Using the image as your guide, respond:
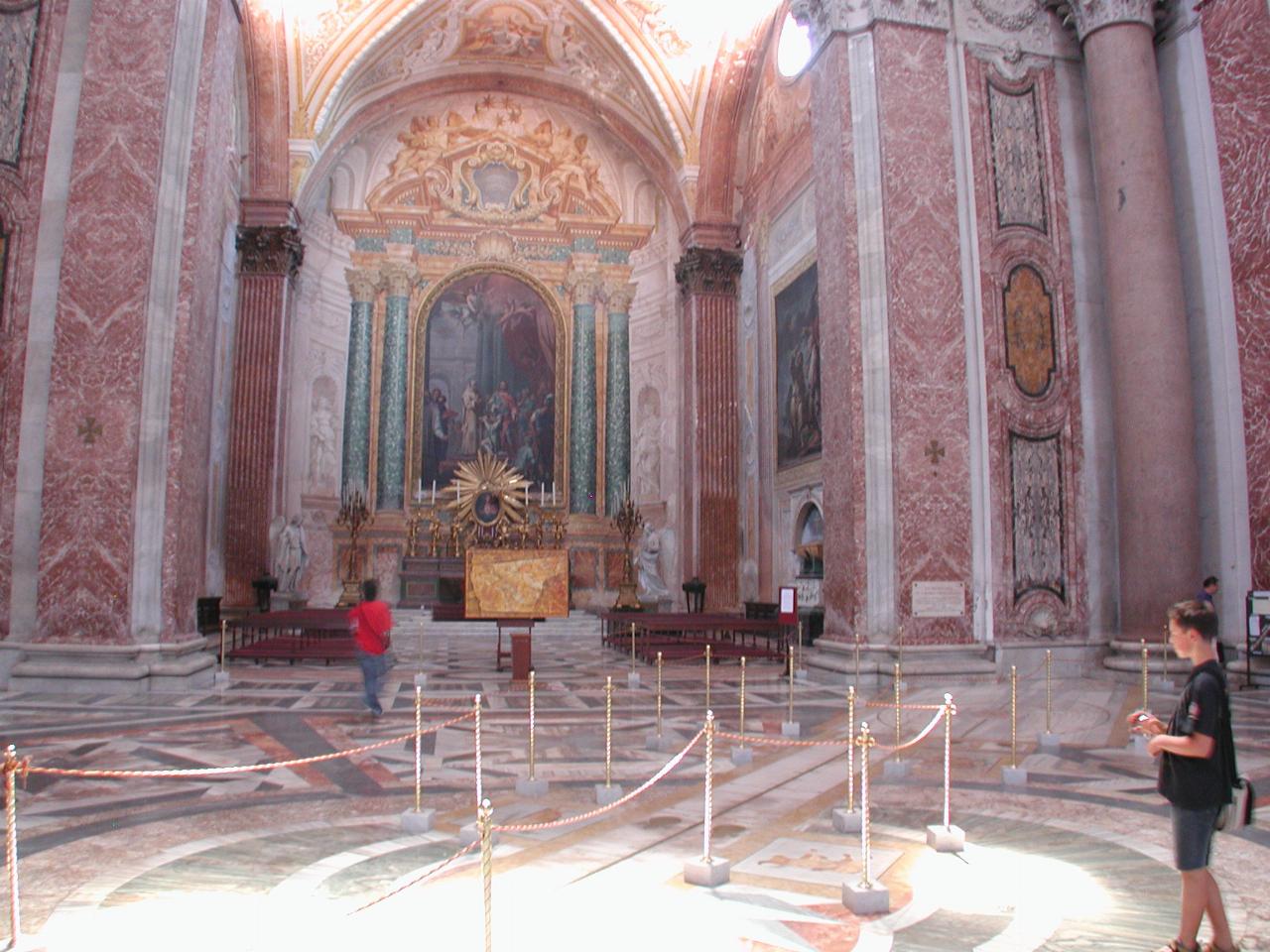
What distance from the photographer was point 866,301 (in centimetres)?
1128

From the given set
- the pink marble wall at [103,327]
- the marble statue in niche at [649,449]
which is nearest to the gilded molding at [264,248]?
the marble statue in niche at [649,449]

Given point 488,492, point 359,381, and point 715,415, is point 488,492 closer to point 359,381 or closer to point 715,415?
point 359,381

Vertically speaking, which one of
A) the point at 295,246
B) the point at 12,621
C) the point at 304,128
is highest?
the point at 304,128

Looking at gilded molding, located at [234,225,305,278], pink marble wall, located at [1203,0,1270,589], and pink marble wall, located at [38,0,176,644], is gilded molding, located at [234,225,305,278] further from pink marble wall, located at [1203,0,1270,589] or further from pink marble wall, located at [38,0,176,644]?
pink marble wall, located at [1203,0,1270,589]

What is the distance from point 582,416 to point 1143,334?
15.1 metres

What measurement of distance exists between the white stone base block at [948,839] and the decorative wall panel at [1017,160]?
958 cm

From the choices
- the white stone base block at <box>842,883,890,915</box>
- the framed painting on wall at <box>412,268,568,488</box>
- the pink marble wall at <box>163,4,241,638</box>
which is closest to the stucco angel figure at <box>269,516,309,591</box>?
the framed painting on wall at <box>412,268,568,488</box>

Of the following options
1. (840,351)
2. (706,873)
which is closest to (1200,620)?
(706,873)

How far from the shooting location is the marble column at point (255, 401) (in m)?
19.6

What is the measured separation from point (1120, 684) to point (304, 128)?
1905cm

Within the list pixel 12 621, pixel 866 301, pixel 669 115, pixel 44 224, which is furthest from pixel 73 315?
pixel 669 115

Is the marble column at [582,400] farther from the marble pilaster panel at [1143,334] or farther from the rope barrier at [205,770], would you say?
the rope barrier at [205,770]

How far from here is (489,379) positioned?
24.6 metres

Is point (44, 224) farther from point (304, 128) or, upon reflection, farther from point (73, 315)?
point (304, 128)
